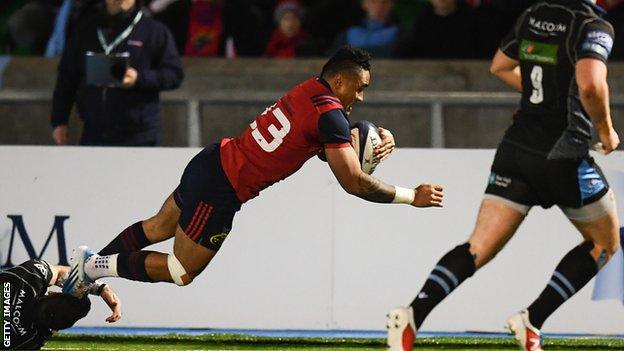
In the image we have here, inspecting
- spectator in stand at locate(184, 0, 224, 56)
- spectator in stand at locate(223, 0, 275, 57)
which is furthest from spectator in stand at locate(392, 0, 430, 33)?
spectator in stand at locate(184, 0, 224, 56)

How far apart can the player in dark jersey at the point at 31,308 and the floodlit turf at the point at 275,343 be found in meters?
0.54

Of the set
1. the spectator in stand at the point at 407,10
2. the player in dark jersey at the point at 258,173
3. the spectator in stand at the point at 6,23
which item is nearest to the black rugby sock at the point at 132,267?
the player in dark jersey at the point at 258,173

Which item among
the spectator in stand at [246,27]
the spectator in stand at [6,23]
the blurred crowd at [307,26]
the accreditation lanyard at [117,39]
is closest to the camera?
the accreditation lanyard at [117,39]

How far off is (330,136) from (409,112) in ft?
12.6

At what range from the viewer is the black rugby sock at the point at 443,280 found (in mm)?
8453

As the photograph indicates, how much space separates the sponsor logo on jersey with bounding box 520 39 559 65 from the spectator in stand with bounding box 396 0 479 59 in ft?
14.8

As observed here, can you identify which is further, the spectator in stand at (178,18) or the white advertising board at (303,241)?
the spectator in stand at (178,18)

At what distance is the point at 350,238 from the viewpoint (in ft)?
35.8

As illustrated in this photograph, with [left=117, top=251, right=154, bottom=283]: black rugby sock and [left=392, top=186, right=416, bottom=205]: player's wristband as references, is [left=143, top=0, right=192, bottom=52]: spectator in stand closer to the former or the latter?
[left=117, top=251, right=154, bottom=283]: black rugby sock

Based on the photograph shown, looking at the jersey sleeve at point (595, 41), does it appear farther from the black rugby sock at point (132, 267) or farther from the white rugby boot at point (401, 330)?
the black rugby sock at point (132, 267)

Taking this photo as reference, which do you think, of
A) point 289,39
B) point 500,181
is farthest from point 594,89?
point 289,39

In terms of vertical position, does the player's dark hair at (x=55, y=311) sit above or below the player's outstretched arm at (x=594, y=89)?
below

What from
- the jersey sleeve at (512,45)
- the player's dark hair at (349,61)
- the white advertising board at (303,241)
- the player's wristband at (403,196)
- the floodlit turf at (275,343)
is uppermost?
the jersey sleeve at (512,45)

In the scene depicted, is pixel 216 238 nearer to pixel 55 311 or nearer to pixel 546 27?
pixel 55 311
